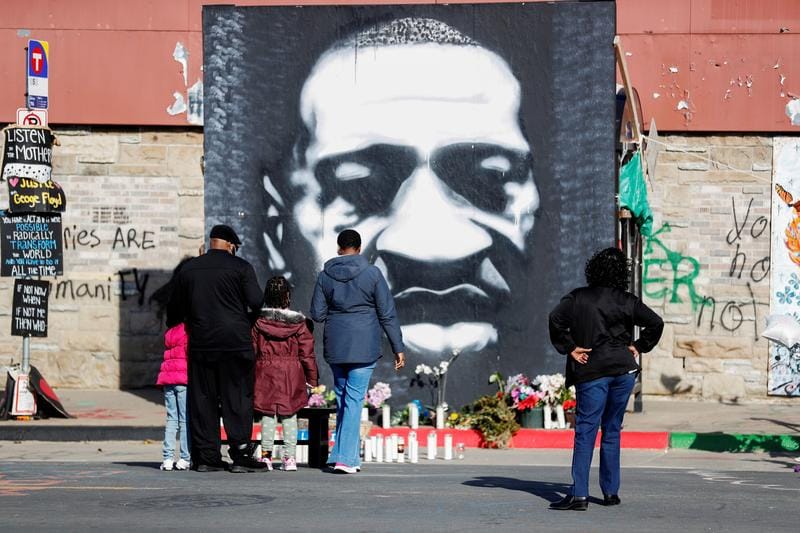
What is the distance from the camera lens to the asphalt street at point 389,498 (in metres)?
8.37

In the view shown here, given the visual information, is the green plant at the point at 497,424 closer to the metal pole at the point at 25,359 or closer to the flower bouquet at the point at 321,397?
the flower bouquet at the point at 321,397

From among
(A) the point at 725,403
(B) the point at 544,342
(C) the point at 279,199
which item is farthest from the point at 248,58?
(A) the point at 725,403

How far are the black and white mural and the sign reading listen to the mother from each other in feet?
5.48

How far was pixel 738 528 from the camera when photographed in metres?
8.30

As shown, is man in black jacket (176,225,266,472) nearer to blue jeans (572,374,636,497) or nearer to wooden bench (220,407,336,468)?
wooden bench (220,407,336,468)

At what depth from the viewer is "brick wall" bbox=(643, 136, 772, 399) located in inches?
670

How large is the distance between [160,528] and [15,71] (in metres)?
11.0

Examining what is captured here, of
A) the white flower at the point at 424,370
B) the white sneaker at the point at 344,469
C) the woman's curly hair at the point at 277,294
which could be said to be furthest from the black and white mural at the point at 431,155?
the white sneaker at the point at 344,469

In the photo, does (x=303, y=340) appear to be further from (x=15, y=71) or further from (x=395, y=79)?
(x=15, y=71)

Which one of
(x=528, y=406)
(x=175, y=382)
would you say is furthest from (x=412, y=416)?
(x=175, y=382)

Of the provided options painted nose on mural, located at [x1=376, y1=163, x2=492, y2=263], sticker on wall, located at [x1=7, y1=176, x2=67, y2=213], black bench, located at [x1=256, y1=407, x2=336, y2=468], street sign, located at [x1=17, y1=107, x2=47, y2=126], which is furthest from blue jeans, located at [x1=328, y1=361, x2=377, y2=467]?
street sign, located at [x1=17, y1=107, x2=47, y2=126]

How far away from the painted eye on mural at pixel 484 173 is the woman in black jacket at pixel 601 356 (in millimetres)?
5641

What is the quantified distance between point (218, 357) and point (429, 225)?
4622 mm

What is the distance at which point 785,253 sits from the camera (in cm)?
1697
